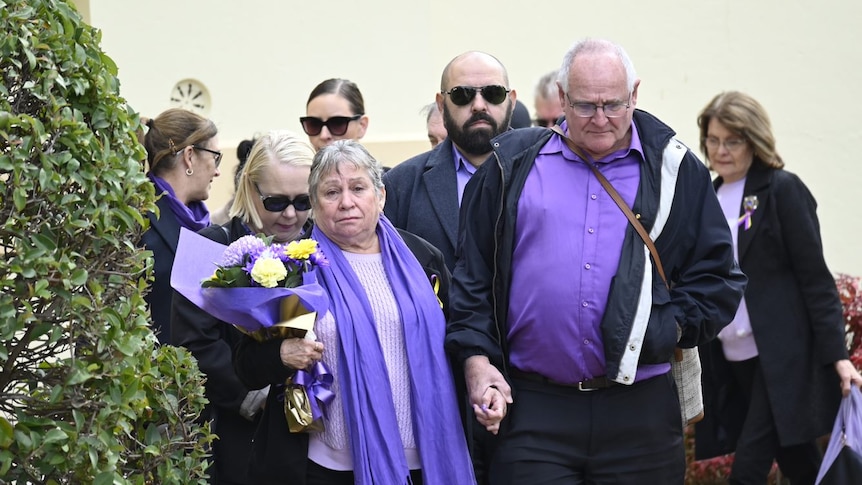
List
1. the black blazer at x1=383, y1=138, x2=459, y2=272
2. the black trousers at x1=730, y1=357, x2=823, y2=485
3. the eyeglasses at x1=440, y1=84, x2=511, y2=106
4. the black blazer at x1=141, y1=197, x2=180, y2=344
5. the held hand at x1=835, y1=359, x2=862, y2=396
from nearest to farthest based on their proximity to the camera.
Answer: the black blazer at x1=141, y1=197, x2=180, y2=344, the black blazer at x1=383, y1=138, x2=459, y2=272, the eyeglasses at x1=440, y1=84, x2=511, y2=106, the held hand at x1=835, y1=359, x2=862, y2=396, the black trousers at x1=730, y1=357, x2=823, y2=485

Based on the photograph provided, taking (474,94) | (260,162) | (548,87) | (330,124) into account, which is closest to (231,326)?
(260,162)

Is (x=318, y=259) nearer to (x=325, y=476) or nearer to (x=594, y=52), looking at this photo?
(x=325, y=476)

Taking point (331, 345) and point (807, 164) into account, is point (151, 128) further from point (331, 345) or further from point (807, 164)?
point (807, 164)

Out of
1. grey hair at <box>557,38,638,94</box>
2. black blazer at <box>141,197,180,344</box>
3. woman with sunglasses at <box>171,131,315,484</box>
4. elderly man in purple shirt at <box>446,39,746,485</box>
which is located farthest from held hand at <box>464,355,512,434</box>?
black blazer at <box>141,197,180,344</box>

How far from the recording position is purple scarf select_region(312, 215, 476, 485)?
3973 mm

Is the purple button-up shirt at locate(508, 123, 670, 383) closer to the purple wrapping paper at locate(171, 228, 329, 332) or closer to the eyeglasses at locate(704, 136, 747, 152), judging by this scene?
the purple wrapping paper at locate(171, 228, 329, 332)

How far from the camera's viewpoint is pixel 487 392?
3990 mm

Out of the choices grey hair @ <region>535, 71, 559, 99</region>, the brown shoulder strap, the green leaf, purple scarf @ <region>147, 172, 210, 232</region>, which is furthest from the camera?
grey hair @ <region>535, 71, 559, 99</region>

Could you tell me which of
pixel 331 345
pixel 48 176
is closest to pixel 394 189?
pixel 331 345

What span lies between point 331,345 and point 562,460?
34.4 inches

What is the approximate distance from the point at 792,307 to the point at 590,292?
2.63 meters

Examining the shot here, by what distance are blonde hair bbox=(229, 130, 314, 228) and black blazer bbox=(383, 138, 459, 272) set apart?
2.30ft

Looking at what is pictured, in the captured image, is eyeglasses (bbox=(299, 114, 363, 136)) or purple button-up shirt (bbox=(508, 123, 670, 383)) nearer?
purple button-up shirt (bbox=(508, 123, 670, 383))

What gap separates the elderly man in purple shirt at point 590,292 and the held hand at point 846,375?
6.86ft
